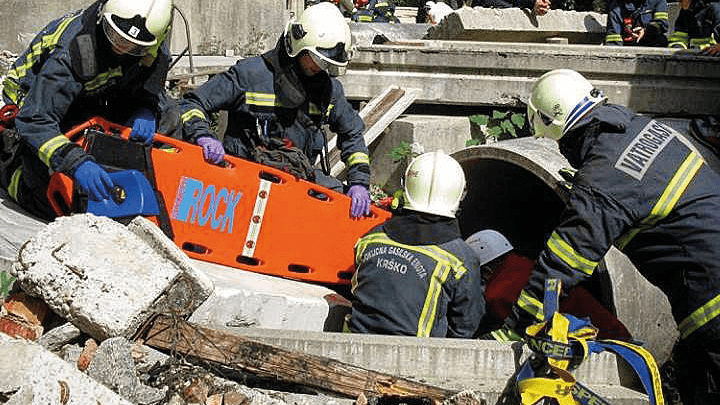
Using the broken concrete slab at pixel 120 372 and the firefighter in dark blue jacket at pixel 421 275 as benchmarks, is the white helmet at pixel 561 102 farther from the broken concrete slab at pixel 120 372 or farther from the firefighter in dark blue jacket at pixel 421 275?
the broken concrete slab at pixel 120 372

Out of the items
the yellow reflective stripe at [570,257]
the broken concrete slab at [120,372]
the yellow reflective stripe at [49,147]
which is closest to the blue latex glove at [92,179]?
the yellow reflective stripe at [49,147]

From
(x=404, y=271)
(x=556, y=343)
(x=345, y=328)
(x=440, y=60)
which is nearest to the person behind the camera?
(x=556, y=343)

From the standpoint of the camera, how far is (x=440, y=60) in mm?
6984

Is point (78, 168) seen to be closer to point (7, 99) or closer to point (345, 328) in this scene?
point (7, 99)

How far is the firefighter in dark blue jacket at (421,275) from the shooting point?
379 cm

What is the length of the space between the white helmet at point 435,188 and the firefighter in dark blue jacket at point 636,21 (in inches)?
254

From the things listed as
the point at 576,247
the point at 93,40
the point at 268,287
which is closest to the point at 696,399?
the point at 576,247

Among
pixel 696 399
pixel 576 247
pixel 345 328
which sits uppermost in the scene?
pixel 576 247

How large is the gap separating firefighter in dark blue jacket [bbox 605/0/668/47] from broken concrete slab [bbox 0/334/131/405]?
832 centimetres

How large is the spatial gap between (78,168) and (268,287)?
1113mm

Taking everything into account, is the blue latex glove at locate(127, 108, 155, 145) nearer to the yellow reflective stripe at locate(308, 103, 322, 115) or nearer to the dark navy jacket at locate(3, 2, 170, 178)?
the dark navy jacket at locate(3, 2, 170, 178)

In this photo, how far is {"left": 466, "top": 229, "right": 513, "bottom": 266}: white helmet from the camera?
4.34m

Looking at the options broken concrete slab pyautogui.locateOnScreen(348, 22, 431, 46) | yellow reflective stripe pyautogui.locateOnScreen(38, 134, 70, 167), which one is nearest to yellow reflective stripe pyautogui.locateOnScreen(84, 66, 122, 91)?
yellow reflective stripe pyautogui.locateOnScreen(38, 134, 70, 167)

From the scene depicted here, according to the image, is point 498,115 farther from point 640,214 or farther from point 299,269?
point 640,214
